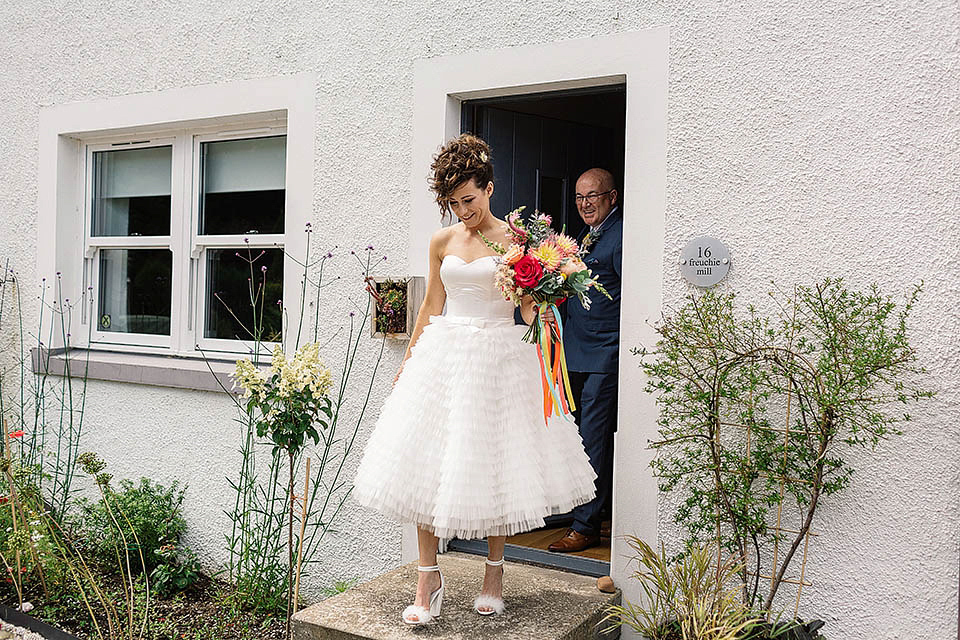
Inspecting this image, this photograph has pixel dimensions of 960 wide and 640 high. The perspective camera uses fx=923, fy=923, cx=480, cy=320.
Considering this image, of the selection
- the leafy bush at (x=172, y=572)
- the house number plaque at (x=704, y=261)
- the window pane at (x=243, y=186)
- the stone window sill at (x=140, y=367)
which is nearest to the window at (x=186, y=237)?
the window pane at (x=243, y=186)

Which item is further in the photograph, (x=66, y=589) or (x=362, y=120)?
(x=66, y=589)

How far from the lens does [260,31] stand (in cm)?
556

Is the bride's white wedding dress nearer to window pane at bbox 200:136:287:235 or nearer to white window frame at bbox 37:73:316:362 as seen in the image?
white window frame at bbox 37:73:316:362

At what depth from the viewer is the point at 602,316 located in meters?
5.20

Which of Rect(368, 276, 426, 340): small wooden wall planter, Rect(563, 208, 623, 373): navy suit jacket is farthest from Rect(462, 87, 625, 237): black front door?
Rect(368, 276, 426, 340): small wooden wall planter

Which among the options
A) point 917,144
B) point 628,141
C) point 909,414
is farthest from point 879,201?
point 628,141

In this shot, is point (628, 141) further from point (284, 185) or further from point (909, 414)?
point (284, 185)

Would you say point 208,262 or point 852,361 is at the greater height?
point 208,262

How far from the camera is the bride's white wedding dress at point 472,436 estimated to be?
3699mm

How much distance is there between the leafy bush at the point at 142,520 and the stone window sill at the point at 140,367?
0.67m

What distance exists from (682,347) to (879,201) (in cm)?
100

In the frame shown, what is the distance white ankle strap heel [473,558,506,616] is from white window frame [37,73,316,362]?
85.3 inches

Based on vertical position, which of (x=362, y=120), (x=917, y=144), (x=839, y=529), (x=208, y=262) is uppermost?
(x=362, y=120)

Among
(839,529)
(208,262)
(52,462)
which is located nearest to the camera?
(839,529)
